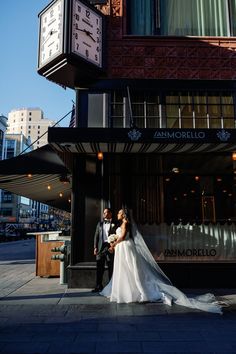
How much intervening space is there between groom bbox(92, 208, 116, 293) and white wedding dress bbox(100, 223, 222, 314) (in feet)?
1.33

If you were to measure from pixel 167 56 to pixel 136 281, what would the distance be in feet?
19.0

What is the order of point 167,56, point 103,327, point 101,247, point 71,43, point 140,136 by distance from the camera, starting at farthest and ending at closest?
1. point 167,56
2. point 71,43
3. point 101,247
4. point 140,136
5. point 103,327

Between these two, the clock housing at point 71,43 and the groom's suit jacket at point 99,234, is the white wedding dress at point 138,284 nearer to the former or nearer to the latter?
the groom's suit jacket at point 99,234

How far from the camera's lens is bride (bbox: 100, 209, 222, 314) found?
23.4 feet

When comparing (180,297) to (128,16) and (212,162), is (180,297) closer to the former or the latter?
(212,162)

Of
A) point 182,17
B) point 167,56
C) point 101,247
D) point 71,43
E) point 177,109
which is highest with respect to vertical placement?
point 182,17

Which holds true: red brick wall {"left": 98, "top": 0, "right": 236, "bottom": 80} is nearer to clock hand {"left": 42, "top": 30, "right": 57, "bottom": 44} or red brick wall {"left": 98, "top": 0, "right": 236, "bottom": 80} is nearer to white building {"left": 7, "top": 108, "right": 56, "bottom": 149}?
clock hand {"left": 42, "top": 30, "right": 57, "bottom": 44}

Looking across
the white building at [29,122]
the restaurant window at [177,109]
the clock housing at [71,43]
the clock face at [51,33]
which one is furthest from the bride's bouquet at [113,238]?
the white building at [29,122]

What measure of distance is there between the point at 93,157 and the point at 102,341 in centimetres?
517

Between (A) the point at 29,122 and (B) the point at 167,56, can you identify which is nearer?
(B) the point at 167,56

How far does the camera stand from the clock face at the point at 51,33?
8.88 meters

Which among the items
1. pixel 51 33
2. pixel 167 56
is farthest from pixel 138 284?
pixel 51 33

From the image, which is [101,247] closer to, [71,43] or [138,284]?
[138,284]

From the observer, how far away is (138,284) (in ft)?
24.0
